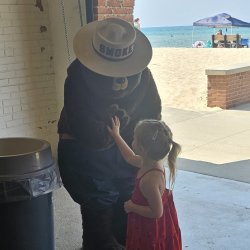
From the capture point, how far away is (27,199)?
88.7 inches

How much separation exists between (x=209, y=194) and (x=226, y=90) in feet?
14.6

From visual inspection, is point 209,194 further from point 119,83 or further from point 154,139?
point 154,139

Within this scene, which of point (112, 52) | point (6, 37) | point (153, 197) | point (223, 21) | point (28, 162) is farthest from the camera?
point (223, 21)

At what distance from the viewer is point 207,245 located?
10.4ft

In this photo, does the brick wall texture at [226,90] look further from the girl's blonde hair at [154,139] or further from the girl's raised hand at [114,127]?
the girl's blonde hair at [154,139]

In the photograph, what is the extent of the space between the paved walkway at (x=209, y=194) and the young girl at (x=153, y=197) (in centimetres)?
98

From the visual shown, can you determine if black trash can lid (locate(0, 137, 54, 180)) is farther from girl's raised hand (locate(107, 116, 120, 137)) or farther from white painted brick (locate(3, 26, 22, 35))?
white painted brick (locate(3, 26, 22, 35))

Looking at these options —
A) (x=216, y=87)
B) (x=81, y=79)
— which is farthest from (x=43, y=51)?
(x=216, y=87)

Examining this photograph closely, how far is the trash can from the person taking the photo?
7.27 feet

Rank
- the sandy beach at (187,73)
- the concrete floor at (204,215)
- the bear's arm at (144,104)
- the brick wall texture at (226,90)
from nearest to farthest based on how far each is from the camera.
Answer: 1. the bear's arm at (144,104)
2. the concrete floor at (204,215)
3. the brick wall texture at (226,90)
4. the sandy beach at (187,73)

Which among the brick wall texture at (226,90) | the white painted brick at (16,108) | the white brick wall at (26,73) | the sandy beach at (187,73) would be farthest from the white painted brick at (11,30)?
the sandy beach at (187,73)

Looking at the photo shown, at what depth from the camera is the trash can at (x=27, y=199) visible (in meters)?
2.22

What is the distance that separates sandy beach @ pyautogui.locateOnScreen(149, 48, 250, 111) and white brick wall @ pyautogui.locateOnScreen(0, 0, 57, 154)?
412 cm

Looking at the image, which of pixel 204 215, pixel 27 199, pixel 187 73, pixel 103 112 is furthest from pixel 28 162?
pixel 187 73
